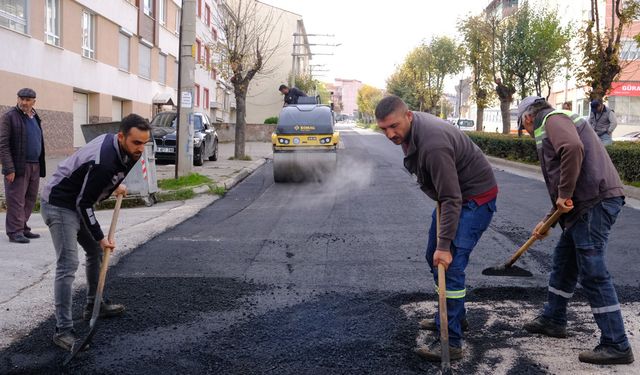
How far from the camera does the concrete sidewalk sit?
15.5 ft

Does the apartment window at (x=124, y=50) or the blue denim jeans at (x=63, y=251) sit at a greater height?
the apartment window at (x=124, y=50)

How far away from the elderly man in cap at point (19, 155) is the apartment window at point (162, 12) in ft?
80.7

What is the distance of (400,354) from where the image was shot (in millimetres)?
3980

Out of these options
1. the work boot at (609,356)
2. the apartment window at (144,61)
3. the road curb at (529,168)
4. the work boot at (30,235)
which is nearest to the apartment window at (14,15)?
the apartment window at (144,61)

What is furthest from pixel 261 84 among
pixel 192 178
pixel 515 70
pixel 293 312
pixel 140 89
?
pixel 293 312

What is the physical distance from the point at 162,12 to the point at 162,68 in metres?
2.82

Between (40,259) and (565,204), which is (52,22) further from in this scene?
(565,204)

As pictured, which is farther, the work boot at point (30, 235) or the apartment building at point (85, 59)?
the apartment building at point (85, 59)

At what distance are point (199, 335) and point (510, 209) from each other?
7.09m

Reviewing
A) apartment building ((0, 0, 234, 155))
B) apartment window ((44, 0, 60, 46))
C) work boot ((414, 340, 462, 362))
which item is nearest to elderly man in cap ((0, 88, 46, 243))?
work boot ((414, 340, 462, 362))

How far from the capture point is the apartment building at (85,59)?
675 inches

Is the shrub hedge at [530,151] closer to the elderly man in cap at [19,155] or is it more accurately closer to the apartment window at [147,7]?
the elderly man in cap at [19,155]

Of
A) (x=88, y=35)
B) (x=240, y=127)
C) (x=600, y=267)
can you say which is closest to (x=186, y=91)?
(x=240, y=127)

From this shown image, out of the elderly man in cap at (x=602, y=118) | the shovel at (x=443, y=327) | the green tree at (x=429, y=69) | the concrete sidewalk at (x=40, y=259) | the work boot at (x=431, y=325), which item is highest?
the green tree at (x=429, y=69)
